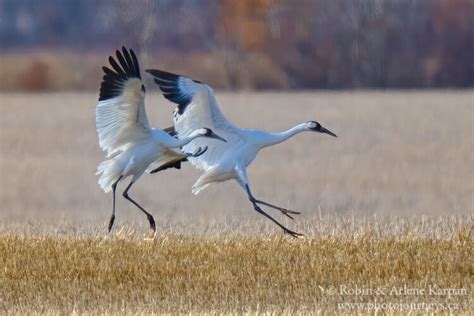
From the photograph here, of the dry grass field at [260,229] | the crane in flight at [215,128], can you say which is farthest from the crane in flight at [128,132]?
the dry grass field at [260,229]

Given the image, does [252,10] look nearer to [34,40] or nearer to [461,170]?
[34,40]

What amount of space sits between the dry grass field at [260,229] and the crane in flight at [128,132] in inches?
19.4

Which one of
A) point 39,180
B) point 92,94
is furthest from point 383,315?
point 92,94

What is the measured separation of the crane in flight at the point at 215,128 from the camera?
996cm

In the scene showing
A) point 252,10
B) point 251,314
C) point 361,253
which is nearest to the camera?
point 251,314

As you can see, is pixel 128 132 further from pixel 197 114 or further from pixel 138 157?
pixel 197 114

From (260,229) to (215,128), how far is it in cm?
103

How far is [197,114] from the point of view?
10070 mm

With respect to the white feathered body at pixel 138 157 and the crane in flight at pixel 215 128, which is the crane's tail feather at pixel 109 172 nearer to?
the white feathered body at pixel 138 157

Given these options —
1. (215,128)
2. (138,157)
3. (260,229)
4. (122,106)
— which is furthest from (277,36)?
(122,106)

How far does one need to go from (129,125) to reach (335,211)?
3.62m

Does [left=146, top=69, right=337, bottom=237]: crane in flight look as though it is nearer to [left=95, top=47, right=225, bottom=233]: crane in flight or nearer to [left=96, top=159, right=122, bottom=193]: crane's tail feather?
[left=95, top=47, right=225, bottom=233]: crane in flight

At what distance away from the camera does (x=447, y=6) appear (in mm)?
26422

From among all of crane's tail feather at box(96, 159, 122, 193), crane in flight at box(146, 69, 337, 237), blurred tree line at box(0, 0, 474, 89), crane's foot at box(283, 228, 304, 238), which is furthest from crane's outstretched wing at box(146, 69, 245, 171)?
blurred tree line at box(0, 0, 474, 89)
